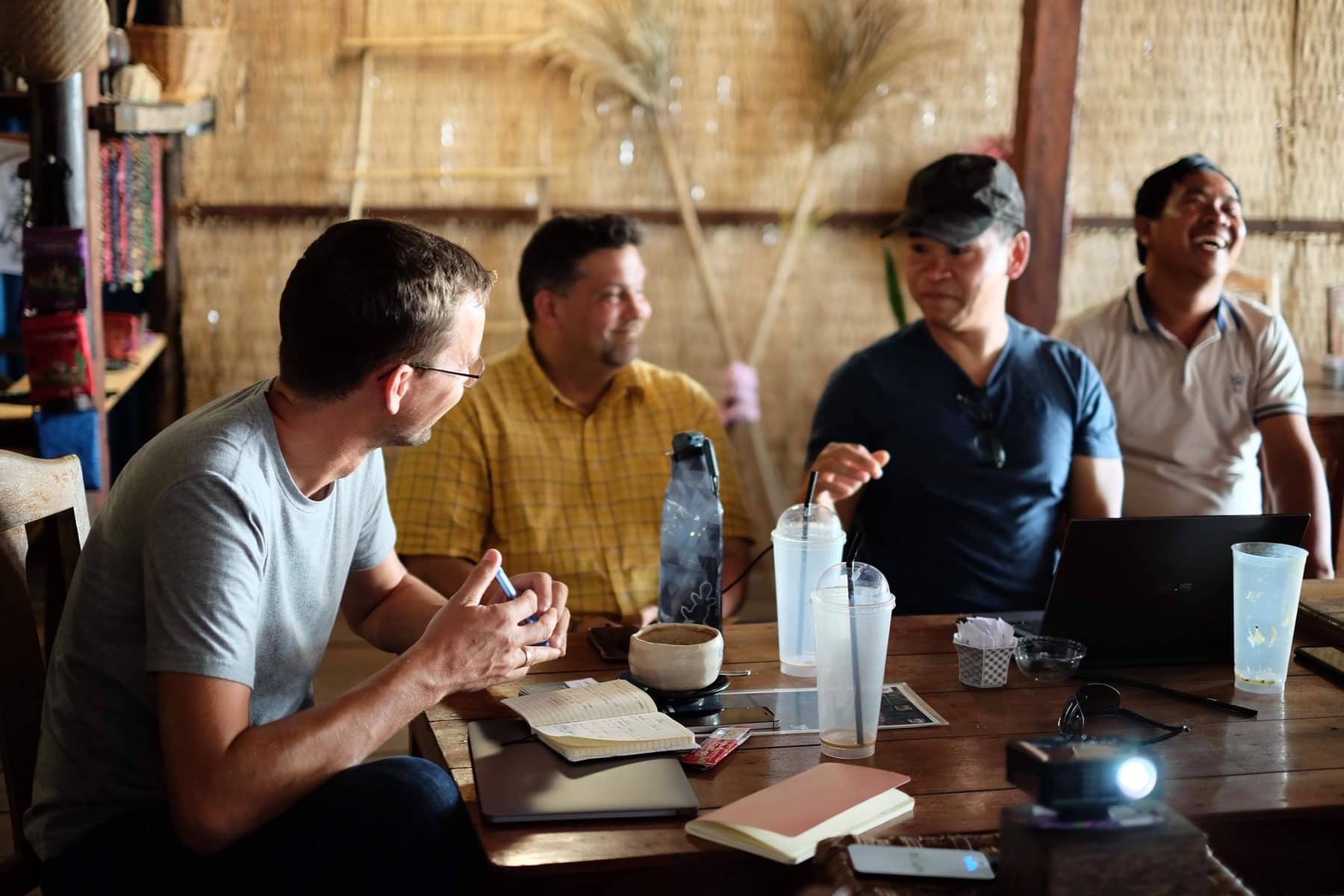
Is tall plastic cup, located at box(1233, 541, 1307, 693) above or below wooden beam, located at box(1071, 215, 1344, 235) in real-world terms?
below

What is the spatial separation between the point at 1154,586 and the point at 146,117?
2420 mm

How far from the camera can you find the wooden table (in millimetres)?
1227

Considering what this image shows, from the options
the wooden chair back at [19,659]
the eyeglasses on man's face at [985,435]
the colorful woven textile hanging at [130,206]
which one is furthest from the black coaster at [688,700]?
the colorful woven textile hanging at [130,206]

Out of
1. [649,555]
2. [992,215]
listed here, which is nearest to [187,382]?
[649,555]

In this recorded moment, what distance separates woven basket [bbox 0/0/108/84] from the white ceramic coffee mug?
1704 millimetres

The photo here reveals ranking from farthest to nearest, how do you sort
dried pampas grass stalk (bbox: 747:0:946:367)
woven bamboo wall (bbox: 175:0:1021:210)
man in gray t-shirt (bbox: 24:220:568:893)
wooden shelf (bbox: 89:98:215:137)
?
dried pampas grass stalk (bbox: 747:0:946:367), woven bamboo wall (bbox: 175:0:1021:210), wooden shelf (bbox: 89:98:215:137), man in gray t-shirt (bbox: 24:220:568:893)

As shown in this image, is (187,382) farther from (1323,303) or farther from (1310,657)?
(1323,303)

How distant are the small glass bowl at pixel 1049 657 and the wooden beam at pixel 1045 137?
5.75 ft

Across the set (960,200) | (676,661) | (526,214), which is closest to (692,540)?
(676,661)

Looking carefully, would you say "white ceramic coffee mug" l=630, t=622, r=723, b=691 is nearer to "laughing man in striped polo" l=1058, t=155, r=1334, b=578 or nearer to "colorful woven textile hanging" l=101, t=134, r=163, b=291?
"laughing man in striped polo" l=1058, t=155, r=1334, b=578

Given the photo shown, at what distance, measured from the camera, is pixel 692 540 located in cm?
186

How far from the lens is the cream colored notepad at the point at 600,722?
1406mm

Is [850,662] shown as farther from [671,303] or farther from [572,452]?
[671,303]

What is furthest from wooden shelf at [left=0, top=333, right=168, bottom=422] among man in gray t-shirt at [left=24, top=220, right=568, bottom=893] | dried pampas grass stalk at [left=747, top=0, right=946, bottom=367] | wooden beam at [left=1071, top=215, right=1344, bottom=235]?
wooden beam at [left=1071, top=215, right=1344, bottom=235]
